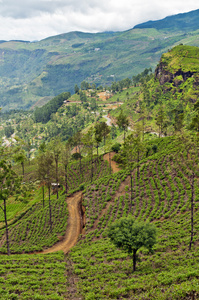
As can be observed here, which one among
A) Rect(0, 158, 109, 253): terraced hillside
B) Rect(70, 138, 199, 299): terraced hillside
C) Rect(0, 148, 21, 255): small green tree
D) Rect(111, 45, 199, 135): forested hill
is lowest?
Rect(0, 158, 109, 253): terraced hillside

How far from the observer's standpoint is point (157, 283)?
1986 cm

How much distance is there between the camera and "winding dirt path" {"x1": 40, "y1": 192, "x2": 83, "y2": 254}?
141 feet

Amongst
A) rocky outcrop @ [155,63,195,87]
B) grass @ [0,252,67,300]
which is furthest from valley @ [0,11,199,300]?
rocky outcrop @ [155,63,195,87]

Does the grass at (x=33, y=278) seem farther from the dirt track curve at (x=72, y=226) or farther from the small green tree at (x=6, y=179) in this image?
the dirt track curve at (x=72, y=226)

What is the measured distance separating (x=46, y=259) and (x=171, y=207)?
25966 mm

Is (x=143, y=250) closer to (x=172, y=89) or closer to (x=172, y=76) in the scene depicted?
(x=172, y=89)

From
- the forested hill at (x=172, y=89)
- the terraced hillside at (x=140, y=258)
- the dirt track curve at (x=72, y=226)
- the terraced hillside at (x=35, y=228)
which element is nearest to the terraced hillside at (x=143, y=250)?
the terraced hillside at (x=140, y=258)

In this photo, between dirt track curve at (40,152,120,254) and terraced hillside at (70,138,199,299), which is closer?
terraced hillside at (70,138,199,299)

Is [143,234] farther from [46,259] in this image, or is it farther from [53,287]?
[46,259]

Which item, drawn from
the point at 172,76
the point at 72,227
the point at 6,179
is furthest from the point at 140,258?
the point at 172,76

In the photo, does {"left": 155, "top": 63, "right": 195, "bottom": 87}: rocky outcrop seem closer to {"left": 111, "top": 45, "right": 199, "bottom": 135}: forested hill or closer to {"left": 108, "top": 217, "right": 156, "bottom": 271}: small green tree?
{"left": 111, "top": 45, "right": 199, "bottom": 135}: forested hill

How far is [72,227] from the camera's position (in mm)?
51062

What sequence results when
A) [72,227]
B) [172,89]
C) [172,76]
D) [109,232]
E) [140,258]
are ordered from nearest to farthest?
[109,232], [140,258], [72,227], [172,89], [172,76]

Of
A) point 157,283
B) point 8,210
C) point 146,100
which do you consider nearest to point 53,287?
point 157,283
